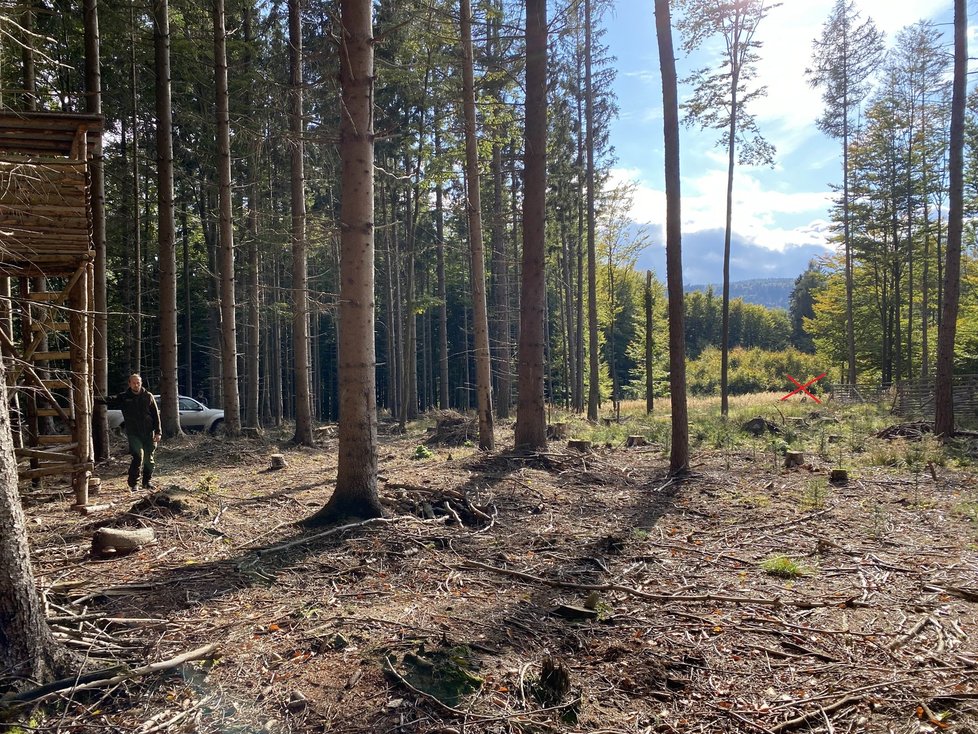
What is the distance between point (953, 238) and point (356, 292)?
14.0 meters

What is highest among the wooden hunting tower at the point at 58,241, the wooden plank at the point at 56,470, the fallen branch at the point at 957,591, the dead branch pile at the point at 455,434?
the wooden hunting tower at the point at 58,241

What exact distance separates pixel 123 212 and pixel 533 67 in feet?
49.3

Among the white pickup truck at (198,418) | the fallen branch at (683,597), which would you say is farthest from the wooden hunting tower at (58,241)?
the white pickup truck at (198,418)

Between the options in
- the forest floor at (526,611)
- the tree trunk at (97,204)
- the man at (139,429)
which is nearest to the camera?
the forest floor at (526,611)

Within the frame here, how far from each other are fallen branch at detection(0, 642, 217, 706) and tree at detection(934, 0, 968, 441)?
1492 centimetres

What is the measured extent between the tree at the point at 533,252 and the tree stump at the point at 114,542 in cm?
670

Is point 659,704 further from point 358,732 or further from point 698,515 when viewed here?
point 698,515

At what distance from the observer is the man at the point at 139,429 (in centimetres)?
888

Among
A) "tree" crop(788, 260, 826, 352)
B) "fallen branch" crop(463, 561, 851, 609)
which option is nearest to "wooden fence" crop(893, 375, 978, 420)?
"fallen branch" crop(463, 561, 851, 609)

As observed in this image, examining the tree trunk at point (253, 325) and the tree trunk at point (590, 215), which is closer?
the tree trunk at point (253, 325)

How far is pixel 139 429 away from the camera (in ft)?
29.1

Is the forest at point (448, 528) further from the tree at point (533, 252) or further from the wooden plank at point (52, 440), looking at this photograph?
the wooden plank at point (52, 440)

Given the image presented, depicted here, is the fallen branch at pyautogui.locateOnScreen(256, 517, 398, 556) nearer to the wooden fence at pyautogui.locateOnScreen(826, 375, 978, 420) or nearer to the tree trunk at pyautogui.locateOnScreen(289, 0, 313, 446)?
the tree trunk at pyautogui.locateOnScreen(289, 0, 313, 446)

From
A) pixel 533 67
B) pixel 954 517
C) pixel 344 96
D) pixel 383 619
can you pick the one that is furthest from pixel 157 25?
pixel 954 517
